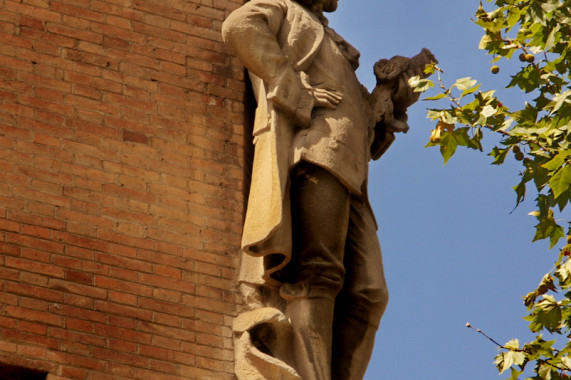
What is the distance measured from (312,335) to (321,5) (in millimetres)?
2664

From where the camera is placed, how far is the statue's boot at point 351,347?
33.9 ft

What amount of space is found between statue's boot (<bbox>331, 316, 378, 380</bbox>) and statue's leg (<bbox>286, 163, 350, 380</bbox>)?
0.23 meters

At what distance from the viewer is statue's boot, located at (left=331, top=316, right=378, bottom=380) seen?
33.9 ft

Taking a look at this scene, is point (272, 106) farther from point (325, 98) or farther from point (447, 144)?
point (447, 144)

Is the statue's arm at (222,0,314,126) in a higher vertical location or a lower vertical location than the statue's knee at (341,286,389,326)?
higher

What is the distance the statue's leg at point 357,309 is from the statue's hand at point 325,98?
913mm

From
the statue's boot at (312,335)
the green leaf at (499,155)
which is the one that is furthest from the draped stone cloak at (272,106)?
the green leaf at (499,155)

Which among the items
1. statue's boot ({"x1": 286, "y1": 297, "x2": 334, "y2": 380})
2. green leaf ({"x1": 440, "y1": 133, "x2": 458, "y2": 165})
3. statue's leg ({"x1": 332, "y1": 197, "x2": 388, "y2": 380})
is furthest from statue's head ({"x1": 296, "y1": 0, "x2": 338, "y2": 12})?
statue's boot ({"x1": 286, "y1": 297, "x2": 334, "y2": 380})

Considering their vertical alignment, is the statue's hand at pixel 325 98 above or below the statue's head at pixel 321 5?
below

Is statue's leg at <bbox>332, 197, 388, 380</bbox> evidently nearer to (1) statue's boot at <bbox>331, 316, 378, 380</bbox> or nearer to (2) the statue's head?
(1) statue's boot at <bbox>331, 316, 378, 380</bbox>

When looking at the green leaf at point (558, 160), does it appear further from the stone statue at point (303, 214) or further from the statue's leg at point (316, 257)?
the statue's leg at point (316, 257)

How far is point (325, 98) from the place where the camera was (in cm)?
1056

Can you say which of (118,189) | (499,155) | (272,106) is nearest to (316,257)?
(272,106)

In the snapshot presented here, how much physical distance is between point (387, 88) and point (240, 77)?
42.8 inches
